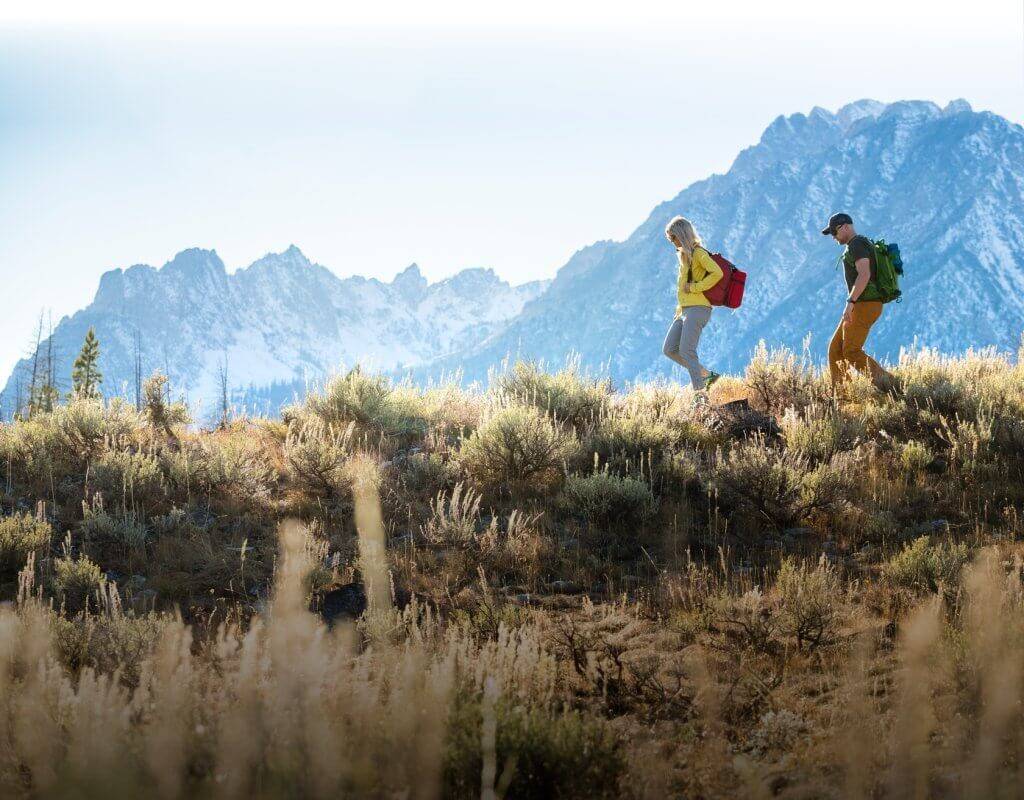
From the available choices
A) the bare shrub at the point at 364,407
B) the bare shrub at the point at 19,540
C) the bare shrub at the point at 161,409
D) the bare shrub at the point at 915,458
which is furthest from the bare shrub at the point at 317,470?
the bare shrub at the point at 915,458

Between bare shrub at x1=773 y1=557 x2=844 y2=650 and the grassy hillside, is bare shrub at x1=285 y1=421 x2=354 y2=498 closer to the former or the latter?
the grassy hillside

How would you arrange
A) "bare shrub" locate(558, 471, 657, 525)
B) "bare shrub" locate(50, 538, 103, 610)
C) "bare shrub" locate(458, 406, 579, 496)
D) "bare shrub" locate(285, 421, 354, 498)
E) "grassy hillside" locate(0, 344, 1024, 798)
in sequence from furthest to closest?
"bare shrub" locate(458, 406, 579, 496)
"bare shrub" locate(285, 421, 354, 498)
"bare shrub" locate(558, 471, 657, 525)
"bare shrub" locate(50, 538, 103, 610)
"grassy hillside" locate(0, 344, 1024, 798)

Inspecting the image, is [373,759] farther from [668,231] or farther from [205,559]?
[668,231]

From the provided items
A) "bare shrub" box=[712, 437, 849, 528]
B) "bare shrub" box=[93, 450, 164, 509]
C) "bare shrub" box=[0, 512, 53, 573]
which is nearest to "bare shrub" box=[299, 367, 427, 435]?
"bare shrub" box=[93, 450, 164, 509]

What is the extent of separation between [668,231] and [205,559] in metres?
6.71

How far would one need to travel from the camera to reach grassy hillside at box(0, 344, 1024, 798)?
2.57 m

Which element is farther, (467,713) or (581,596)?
(581,596)

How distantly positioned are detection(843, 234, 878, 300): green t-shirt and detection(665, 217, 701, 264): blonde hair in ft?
5.45

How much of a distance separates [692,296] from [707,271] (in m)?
0.33

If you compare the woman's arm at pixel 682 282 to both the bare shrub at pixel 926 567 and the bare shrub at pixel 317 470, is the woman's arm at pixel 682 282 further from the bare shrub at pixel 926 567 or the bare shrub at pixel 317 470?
the bare shrub at pixel 926 567

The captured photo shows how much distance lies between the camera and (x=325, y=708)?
277cm

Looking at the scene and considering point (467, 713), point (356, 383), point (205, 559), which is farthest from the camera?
point (356, 383)

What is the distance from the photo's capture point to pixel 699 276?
9.34 meters

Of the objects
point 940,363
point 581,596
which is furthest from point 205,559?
point 940,363
